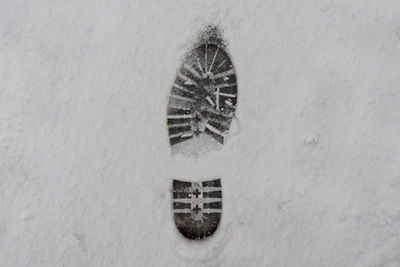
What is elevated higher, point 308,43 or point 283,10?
point 283,10

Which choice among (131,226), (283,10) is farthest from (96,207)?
(283,10)

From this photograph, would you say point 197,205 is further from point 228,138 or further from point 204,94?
point 204,94

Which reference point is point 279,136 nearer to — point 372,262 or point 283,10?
point 283,10

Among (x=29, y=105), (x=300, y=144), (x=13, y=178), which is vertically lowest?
(x=13, y=178)

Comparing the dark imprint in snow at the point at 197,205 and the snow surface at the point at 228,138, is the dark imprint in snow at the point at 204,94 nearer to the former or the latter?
the snow surface at the point at 228,138

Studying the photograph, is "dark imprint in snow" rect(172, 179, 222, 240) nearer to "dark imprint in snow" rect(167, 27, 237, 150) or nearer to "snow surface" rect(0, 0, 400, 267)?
"snow surface" rect(0, 0, 400, 267)

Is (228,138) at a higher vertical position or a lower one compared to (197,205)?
higher

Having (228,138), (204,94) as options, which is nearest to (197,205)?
(228,138)
